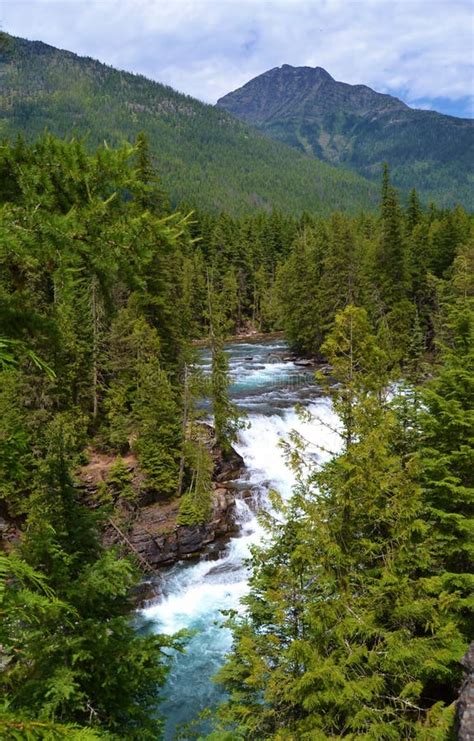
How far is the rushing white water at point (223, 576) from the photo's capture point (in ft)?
46.8

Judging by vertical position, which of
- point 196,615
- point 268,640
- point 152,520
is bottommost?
point 196,615

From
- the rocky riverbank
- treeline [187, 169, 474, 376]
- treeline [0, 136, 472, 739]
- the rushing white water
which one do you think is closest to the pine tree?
treeline [187, 169, 474, 376]

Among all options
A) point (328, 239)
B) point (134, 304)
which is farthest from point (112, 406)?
point (328, 239)

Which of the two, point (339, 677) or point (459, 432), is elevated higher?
point (459, 432)

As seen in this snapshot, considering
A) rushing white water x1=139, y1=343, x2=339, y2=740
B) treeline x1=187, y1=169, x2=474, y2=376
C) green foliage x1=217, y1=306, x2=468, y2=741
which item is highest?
treeline x1=187, y1=169, x2=474, y2=376

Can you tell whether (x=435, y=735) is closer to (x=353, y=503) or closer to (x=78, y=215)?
(x=353, y=503)

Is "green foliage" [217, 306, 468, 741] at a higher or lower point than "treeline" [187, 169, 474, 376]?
lower

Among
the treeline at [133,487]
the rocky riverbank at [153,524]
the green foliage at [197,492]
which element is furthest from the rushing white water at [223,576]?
the green foliage at [197,492]

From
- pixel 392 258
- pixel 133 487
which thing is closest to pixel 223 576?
pixel 133 487

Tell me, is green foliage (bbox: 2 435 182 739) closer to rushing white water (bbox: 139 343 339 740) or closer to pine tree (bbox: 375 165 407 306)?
rushing white water (bbox: 139 343 339 740)

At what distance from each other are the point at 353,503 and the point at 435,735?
3699 mm

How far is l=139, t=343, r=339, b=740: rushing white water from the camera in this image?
14.3m

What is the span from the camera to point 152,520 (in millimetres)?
20141

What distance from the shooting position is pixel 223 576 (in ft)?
61.4
